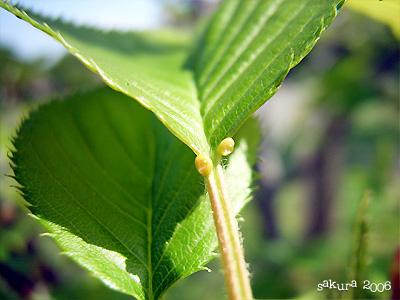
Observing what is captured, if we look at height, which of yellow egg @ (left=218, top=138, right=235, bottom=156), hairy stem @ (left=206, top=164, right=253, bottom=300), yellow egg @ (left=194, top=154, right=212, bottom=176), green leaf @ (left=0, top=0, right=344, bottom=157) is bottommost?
hairy stem @ (left=206, top=164, right=253, bottom=300)

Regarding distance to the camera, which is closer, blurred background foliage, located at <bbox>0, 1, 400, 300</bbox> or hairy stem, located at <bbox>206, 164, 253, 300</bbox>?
hairy stem, located at <bbox>206, 164, 253, 300</bbox>

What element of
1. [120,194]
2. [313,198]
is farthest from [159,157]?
[313,198]

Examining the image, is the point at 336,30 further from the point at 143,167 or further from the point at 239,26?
the point at 143,167

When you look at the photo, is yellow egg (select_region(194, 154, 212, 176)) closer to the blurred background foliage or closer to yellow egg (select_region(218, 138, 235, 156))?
yellow egg (select_region(218, 138, 235, 156))

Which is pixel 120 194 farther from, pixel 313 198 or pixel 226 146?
pixel 313 198

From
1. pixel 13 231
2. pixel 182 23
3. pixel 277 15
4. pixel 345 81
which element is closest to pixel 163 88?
pixel 277 15

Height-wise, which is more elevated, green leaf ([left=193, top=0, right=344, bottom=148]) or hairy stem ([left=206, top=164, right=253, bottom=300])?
green leaf ([left=193, top=0, right=344, bottom=148])

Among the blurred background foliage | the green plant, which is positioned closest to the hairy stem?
the green plant
